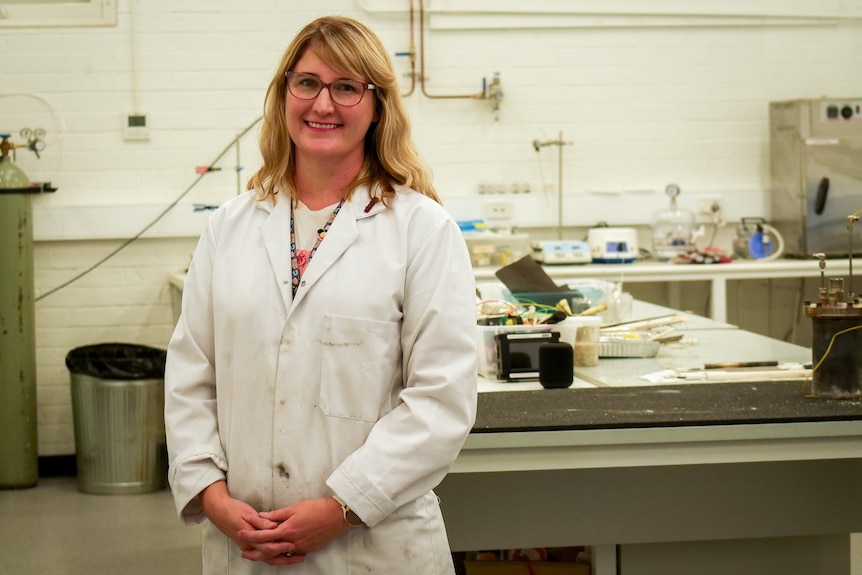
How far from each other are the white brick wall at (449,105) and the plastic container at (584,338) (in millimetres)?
2473

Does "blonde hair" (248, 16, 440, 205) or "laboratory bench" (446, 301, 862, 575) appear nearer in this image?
"blonde hair" (248, 16, 440, 205)

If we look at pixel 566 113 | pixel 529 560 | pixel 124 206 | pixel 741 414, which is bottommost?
pixel 529 560

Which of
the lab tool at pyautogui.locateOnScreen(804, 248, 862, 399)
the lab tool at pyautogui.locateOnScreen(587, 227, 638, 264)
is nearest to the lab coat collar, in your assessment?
the lab tool at pyautogui.locateOnScreen(804, 248, 862, 399)

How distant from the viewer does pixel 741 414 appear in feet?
6.46

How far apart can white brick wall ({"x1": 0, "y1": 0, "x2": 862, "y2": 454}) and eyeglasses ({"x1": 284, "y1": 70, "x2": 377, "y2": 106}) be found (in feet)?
12.0

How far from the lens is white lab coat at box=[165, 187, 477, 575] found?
4.58 feet

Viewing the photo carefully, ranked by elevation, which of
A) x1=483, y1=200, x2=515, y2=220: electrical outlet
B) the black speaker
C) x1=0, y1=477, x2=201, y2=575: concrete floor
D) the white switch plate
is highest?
the white switch plate

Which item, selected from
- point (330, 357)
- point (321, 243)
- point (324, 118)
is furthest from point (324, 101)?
point (330, 357)

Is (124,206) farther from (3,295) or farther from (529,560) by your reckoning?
(529,560)

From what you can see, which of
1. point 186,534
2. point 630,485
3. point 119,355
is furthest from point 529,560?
point 119,355

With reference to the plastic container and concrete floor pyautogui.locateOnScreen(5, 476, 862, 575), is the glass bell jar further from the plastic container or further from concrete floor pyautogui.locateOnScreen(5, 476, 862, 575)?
the plastic container

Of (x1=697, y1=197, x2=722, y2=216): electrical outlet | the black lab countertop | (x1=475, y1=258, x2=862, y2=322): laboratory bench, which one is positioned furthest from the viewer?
(x1=697, y1=197, x2=722, y2=216): electrical outlet

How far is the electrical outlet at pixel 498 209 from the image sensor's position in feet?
16.9

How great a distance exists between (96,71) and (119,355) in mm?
1383
